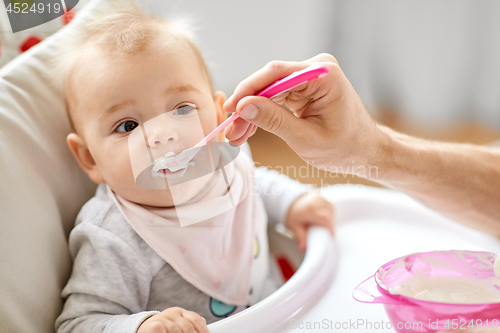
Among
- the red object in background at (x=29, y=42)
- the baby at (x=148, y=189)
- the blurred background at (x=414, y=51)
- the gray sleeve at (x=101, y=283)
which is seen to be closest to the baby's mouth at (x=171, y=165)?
the baby at (x=148, y=189)

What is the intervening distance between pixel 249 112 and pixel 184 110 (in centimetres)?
13

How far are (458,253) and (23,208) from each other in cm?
53

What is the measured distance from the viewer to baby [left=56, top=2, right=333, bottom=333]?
0.52m

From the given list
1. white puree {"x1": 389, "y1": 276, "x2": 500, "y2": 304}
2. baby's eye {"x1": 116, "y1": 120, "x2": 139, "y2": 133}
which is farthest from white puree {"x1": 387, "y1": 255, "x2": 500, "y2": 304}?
baby's eye {"x1": 116, "y1": 120, "x2": 139, "y2": 133}

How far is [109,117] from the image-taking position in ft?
1.75

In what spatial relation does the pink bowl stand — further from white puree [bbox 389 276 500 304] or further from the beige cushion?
the beige cushion

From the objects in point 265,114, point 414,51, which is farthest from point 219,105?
point 414,51

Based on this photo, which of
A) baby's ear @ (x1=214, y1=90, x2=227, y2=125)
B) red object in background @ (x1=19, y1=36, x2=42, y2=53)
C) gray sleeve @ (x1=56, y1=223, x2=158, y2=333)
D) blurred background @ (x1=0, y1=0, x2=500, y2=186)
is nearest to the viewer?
gray sleeve @ (x1=56, y1=223, x2=158, y2=333)

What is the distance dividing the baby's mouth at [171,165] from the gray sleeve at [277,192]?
0.26 m

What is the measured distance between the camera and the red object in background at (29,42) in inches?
29.0

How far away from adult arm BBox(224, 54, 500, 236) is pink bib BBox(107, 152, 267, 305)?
0.11 m

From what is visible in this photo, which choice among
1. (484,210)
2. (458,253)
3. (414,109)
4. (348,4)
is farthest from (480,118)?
(458,253)

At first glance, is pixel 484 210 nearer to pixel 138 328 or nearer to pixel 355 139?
pixel 355 139

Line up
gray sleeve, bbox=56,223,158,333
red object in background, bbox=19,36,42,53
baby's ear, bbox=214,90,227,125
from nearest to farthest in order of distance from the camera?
1. gray sleeve, bbox=56,223,158,333
2. baby's ear, bbox=214,90,227,125
3. red object in background, bbox=19,36,42,53
